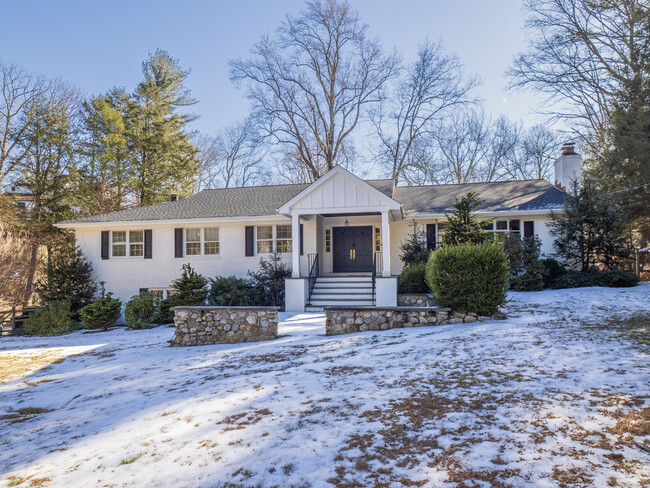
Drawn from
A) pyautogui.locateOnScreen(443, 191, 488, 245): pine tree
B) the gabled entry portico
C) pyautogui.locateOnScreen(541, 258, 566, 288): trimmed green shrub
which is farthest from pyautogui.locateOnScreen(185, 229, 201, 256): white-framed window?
pyautogui.locateOnScreen(541, 258, 566, 288): trimmed green shrub

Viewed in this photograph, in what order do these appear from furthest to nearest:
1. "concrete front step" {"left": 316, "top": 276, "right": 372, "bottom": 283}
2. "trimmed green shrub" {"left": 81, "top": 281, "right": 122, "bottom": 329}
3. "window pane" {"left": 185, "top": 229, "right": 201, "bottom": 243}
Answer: "window pane" {"left": 185, "top": 229, "right": 201, "bottom": 243} → "concrete front step" {"left": 316, "top": 276, "right": 372, "bottom": 283} → "trimmed green shrub" {"left": 81, "top": 281, "right": 122, "bottom": 329}

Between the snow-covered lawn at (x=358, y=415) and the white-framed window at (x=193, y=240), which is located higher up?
the white-framed window at (x=193, y=240)

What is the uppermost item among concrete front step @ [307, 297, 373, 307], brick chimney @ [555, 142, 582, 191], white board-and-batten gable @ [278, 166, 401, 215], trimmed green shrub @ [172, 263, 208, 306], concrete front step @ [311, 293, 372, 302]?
brick chimney @ [555, 142, 582, 191]

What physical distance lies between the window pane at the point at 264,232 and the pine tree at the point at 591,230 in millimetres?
10380

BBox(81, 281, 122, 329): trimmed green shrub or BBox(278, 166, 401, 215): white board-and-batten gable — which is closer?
BBox(278, 166, 401, 215): white board-and-batten gable

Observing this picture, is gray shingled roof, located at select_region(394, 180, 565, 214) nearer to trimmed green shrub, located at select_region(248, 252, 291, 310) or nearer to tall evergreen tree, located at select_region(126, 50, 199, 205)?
trimmed green shrub, located at select_region(248, 252, 291, 310)

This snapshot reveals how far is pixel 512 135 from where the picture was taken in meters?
29.7

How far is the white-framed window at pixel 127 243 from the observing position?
641 inches

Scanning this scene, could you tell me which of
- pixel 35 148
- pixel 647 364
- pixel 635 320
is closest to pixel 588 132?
pixel 635 320

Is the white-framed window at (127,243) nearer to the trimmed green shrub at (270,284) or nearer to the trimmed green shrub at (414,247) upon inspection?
the trimmed green shrub at (270,284)

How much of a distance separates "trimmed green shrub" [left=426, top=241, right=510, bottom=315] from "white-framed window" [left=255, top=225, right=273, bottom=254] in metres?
7.92

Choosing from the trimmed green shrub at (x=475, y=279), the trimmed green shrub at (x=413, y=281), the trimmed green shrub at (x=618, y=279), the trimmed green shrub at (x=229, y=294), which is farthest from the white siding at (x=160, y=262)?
the trimmed green shrub at (x=618, y=279)

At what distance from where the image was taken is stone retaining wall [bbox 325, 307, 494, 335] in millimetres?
9203

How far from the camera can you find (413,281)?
13422mm
